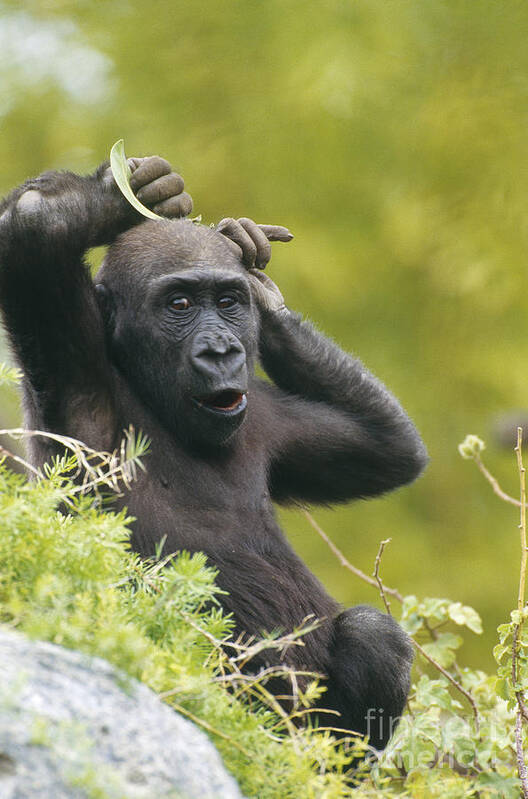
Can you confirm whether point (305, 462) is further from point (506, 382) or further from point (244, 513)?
point (506, 382)

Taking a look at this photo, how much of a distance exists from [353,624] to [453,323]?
19.5 ft

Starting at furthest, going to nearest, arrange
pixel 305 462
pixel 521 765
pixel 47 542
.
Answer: pixel 305 462
pixel 521 765
pixel 47 542

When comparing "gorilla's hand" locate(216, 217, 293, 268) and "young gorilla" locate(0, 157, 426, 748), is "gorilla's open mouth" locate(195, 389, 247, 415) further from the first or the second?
"gorilla's hand" locate(216, 217, 293, 268)

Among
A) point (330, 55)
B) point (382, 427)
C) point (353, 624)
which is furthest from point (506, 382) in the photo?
point (353, 624)

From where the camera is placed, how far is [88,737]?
1.68 m

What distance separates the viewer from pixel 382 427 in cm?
450

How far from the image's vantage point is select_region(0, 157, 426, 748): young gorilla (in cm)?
353

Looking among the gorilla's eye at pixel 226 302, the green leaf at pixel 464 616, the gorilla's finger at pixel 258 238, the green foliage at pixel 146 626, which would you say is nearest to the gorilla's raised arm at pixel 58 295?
the gorilla's eye at pixel 226 302

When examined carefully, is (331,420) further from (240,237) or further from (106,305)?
(106,305)

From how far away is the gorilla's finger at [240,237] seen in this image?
13.7 ft

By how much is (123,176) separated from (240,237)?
0.57m

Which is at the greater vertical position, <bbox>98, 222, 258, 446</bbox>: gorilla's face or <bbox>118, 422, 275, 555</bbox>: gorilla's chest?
<bbox>98, 222, 258, 446</bbox>: gorilla's face

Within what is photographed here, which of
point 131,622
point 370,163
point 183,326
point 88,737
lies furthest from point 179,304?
point 370,163

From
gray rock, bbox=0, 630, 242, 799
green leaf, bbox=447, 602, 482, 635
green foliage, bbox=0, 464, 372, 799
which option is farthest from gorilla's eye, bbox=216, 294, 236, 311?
gray rock, bbox=0, 630, 242, 799
